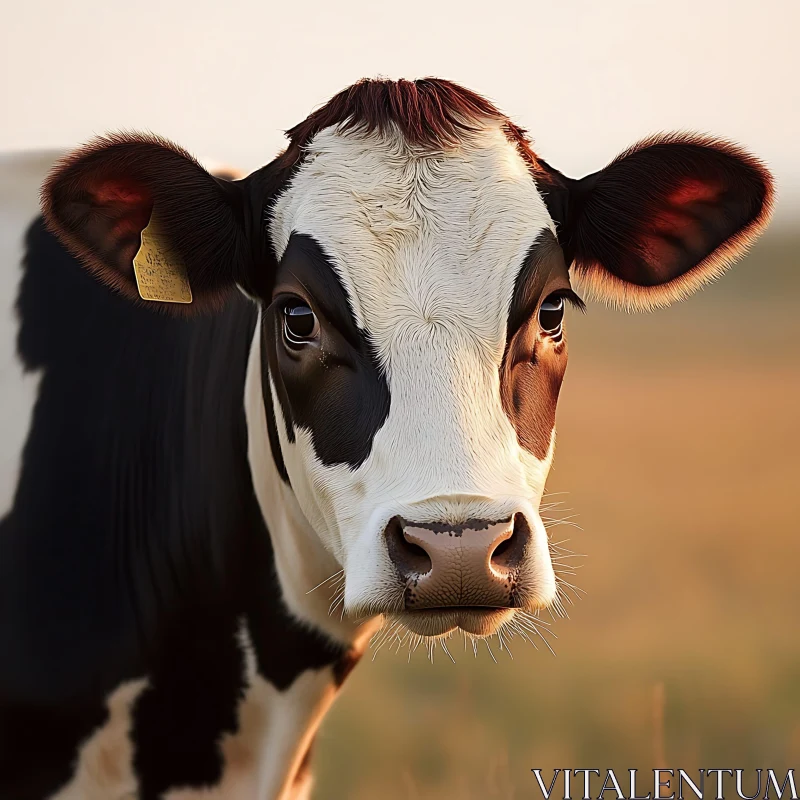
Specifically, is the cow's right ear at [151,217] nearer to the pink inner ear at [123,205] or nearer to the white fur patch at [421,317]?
the pink inner ear at [123,205]

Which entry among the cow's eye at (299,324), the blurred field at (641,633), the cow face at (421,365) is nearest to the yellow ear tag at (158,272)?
the cow face at (421,365)

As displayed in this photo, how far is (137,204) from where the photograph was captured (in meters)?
2.97

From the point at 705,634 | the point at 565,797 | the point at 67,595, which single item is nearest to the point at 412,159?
the point at 67,595

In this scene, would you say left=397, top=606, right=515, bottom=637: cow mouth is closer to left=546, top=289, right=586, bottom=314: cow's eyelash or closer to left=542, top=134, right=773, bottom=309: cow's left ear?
left=546, top=289, right=586, bottom=314: cow's eyelash

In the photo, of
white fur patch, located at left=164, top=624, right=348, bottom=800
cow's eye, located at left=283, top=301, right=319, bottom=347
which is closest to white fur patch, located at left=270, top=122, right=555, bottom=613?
cow's eye, located at left=283, top=301, right=319, bottom=347

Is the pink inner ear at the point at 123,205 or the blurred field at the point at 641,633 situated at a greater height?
the pink inner ear at the point at 123,205

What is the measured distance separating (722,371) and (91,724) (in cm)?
1377

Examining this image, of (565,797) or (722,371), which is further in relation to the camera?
(722,371)

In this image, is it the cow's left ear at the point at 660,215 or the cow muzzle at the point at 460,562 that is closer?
the cow muzzle at the point at 460,562

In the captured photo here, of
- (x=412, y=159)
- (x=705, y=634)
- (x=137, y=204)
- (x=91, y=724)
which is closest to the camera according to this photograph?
(x=412, y=159)

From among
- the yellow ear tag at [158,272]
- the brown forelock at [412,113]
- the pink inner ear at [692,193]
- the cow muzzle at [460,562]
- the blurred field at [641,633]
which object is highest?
the brown forelock at [412,113]

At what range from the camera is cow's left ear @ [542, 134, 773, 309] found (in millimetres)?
3031

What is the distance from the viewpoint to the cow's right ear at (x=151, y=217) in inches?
113

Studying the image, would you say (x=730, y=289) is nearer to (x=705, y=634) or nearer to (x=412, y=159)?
(x=705, y=634)
